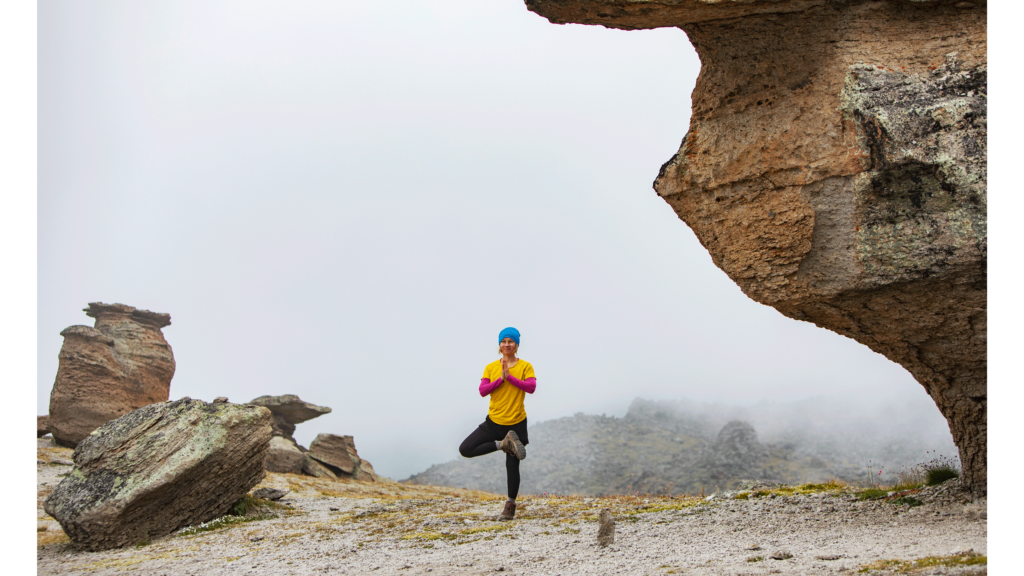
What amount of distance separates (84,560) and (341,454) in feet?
49.5

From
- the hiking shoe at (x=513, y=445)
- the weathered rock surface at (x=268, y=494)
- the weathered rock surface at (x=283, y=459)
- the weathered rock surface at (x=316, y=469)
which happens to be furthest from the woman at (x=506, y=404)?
the weathered rock surface at (x=316, y=469)

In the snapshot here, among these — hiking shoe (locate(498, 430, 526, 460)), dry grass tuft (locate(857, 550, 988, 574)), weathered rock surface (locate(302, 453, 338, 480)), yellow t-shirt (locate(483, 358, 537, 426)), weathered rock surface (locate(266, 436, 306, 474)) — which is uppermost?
yellow t-shirt (locate(483, 358, 537, 426))

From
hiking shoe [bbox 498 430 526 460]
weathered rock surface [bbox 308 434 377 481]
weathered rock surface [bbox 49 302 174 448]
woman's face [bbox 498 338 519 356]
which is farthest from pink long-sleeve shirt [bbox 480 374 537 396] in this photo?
weathered rock surface [bbox 49 302 174 448]

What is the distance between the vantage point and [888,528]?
246 inches

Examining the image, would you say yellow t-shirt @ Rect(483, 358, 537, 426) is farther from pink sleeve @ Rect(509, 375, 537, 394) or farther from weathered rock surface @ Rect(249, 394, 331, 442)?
weathered rock surface @ Rect(249, 394, 331, 442)

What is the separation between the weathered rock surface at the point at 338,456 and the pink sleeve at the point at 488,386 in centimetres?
1579

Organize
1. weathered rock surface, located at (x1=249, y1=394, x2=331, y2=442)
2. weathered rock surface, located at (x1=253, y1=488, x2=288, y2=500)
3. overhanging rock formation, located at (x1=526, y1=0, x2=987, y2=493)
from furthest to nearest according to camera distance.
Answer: weathered rock surface, located at (x1=249, y1=394, x2=331, y2=442), weathered rock surface, located at (x1=253, y1=488, x2=288, y2=500), overhanging rock formation, located at (x1=526, y1=0, x2=987, y2=493)

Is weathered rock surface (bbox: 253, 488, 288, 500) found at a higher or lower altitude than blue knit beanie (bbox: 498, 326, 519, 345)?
lower

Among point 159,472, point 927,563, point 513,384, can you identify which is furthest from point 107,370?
point 927,563

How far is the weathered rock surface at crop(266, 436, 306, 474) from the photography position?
19453 millimetres

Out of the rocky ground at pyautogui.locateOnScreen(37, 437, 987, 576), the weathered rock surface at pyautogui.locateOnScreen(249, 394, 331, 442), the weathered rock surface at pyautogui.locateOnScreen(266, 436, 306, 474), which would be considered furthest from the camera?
the weathered rock surface at pyautogui.locateOnScreen(249, 394, 331, 442)

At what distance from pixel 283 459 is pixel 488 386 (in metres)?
13.8

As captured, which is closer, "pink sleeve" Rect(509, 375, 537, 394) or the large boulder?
"pink sleeve" Rect(509, 375, 537, 394)

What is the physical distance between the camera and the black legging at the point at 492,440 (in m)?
8.31
